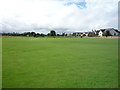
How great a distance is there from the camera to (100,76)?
282 cm

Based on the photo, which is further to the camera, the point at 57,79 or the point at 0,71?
the point at 0,71

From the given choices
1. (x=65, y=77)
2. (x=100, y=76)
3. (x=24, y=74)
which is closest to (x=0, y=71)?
(x=24, y=74)

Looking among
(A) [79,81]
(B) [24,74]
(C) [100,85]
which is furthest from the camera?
(B) [24,74]

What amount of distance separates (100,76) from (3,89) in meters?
2.07

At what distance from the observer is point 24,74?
2.91 metres

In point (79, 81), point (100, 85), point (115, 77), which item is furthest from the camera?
point (115, 77)

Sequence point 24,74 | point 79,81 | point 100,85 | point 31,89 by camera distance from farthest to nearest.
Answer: point 24,74 < point 79,81 < point 100,85 < point 31,89

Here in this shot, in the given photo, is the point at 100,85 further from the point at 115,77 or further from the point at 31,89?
the point at 31,89

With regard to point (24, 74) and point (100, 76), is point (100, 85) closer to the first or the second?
point (100, 76)

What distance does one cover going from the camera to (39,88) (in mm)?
2229

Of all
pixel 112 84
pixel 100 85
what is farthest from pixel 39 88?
pixel 112 84

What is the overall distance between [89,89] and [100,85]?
0.30 metres

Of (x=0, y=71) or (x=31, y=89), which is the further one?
(x=0, y=71)

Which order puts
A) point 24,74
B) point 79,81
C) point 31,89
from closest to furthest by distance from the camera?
point 31,89, point 79,81, point 24,74
